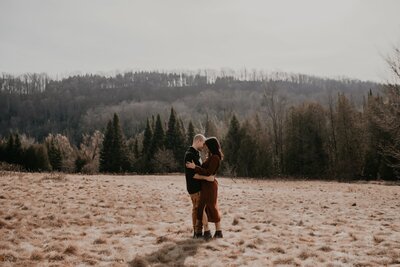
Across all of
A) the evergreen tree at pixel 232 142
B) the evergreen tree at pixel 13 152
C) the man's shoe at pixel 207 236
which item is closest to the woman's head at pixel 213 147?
the man's shoe at pixel 207 236

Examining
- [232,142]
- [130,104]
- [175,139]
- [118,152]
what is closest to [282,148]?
[232,142]

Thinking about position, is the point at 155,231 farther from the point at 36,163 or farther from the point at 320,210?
the point at 36,163

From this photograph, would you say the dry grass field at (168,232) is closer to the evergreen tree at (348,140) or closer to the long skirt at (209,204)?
the long skirt at (209,204)

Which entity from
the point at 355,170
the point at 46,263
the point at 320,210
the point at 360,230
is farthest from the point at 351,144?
the point at 46,263

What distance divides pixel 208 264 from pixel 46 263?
2957 millimetres

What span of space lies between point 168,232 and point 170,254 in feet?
7.15

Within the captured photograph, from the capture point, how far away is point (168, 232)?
931cm

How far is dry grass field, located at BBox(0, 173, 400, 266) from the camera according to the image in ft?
22.2

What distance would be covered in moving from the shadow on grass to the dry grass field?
2 centimetres

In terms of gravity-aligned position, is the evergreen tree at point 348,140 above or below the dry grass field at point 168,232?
above

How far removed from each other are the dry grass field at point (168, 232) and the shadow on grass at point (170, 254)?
20mm

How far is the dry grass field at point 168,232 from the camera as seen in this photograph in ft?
22.2

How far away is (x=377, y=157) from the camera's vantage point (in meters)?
43.8

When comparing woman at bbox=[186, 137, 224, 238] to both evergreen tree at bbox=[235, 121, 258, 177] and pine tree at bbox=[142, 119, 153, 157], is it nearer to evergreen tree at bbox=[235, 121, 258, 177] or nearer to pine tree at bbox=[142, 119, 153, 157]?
evergreen tree at bbox=[235, 121, 258, 177]
